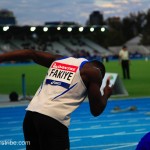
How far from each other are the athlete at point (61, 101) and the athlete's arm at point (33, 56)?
10.4 inches

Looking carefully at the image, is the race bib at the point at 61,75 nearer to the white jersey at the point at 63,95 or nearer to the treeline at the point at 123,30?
the white jersey at the point at 63,95

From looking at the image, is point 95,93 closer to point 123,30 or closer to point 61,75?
point 61,75

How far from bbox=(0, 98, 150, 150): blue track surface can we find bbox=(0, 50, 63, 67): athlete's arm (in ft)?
13.2

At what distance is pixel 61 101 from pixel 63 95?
0.05 meters

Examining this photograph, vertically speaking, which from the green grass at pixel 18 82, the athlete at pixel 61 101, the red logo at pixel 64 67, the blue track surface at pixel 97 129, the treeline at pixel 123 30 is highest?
the red logo at pixel 64 67

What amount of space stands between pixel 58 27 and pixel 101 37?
5430 cm

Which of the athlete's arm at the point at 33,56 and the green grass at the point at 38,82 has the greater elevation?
the athlete's arm at the point at 33,56

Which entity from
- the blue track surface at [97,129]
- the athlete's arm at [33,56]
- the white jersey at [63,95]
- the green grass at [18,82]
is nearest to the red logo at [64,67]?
the white jersey at [63,95]

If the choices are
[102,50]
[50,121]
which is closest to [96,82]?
[50,121]

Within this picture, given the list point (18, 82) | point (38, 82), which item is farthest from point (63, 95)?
point (18, 82)

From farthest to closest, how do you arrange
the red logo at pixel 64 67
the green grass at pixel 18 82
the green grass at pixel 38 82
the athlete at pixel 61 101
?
1. the green grass at pixel 18 82
2. the green grass at pixel 38 82
3. the red logo at pixel 64 67
4. the athlete at pixel 61 101

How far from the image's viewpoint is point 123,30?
5207 inches

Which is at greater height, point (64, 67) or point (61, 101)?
point (64, 67)

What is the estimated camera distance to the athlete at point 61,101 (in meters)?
4.14
